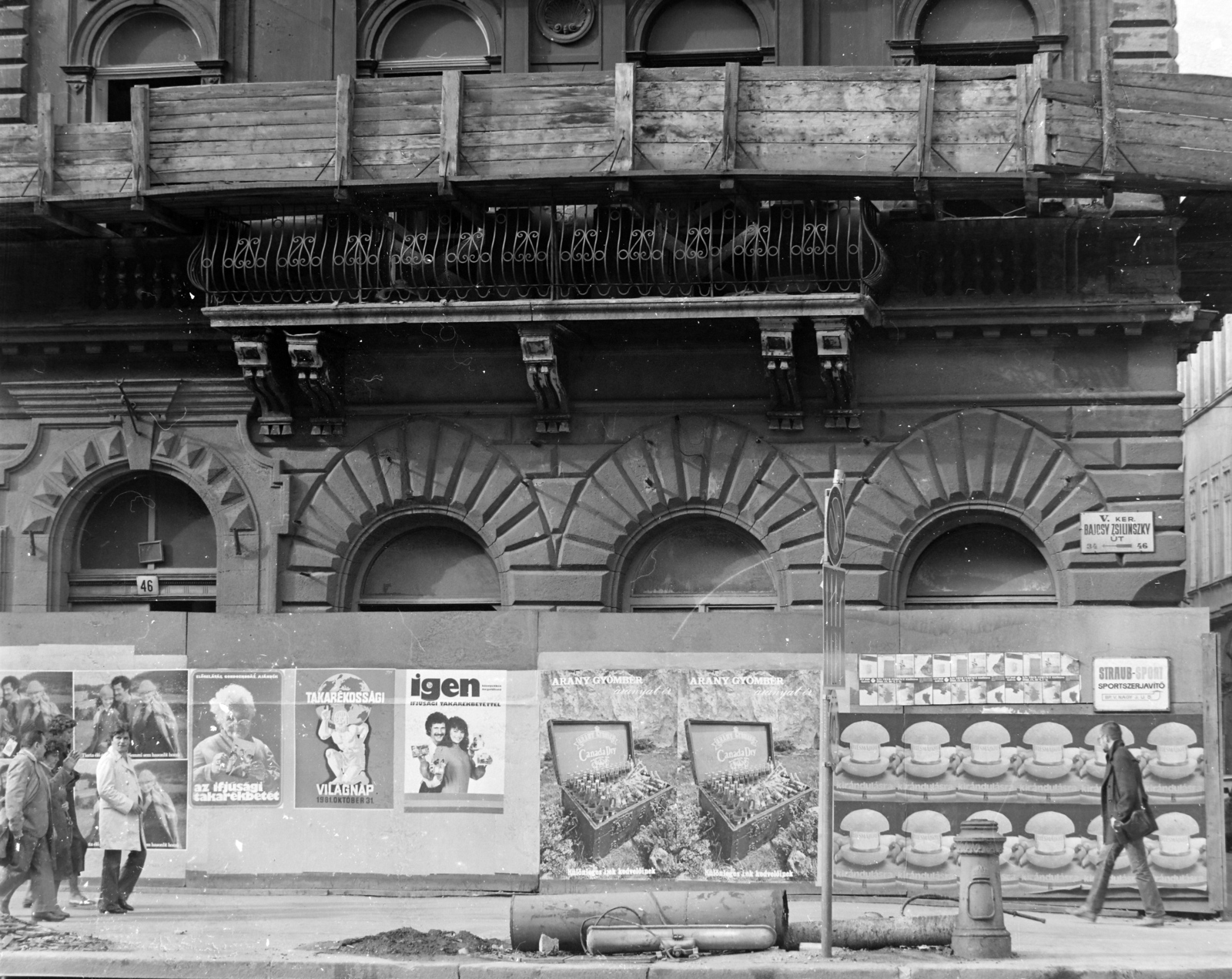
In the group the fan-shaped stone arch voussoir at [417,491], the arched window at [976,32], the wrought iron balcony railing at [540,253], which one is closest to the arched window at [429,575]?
the fan-shaped stone arch voussoir at [417,491]

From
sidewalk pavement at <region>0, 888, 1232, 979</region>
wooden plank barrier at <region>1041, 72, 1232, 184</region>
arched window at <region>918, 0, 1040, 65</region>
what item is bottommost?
sidewalk pavement at <region>0, 888, 1232, 979</region>

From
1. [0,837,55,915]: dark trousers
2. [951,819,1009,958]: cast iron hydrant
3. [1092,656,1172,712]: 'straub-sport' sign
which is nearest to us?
[951,819,1009,958]: cast iron hydrant

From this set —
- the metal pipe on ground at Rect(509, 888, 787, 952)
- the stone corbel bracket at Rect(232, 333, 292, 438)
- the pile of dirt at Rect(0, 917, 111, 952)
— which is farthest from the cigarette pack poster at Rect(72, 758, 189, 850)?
the stone corbel bracket at Rect(232, 333, 292, 438)

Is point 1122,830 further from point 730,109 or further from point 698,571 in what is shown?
point 730,109

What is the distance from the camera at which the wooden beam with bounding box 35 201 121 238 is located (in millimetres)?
20375

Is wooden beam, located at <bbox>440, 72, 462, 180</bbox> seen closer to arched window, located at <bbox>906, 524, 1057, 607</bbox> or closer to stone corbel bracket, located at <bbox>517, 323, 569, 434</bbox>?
stone corbel bracket, located at <bbox>517, 323, 569, 434</bbox>

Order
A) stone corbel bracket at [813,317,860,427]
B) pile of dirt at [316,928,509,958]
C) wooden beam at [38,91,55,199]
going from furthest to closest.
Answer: wooden beam at [38,91,55,199] < stone corbel bracket at [813,317,860,427] < pile of dirt at [316,928,509,958]

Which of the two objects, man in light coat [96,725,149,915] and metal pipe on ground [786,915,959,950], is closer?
metal pipe on ground [786,915,959,950]

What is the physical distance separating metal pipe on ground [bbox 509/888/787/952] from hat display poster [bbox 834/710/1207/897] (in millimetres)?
2905

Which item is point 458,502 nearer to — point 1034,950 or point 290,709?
point 290,709

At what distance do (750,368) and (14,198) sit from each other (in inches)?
334

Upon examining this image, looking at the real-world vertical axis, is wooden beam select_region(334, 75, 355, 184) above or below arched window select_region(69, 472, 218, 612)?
above

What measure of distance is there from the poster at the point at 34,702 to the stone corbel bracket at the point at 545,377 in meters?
6.04

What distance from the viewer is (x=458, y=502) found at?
21.0 metres
